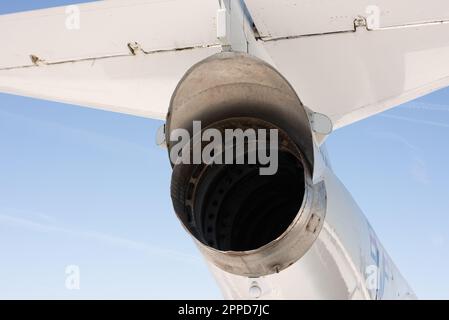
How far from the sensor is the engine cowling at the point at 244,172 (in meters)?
2.59

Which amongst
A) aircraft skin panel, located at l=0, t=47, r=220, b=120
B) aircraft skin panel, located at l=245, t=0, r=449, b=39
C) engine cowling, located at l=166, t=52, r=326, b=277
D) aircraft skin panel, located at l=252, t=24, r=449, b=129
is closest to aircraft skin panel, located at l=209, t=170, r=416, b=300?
engine cowling, located at l=166, t=52, r=326, b=277

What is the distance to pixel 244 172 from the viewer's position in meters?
3.35

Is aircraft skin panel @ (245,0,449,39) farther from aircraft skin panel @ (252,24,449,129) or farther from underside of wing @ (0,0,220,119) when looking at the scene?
underside of wing @ (0,0,220,119)

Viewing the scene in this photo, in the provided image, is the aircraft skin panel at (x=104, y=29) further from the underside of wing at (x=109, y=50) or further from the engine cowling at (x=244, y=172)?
the engine cowling at (x=244, y=172)

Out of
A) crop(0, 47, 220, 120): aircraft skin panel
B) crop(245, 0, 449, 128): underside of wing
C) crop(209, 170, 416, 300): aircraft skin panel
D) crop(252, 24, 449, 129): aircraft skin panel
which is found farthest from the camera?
crop(0, 47, 220, 120): aircraft skin panel

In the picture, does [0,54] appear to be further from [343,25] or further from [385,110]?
[385,110]

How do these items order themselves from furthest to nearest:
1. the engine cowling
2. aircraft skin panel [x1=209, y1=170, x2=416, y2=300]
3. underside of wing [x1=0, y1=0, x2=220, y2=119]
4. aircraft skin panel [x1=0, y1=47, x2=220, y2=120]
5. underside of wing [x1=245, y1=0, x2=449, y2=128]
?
aircraft skin panel [x1=0, y1=47, x2=220, y2=120], underside of wing [x1=0, y1=0, x2=220, y2=119], underside of wing [x1=245, y1=0, x2=449, y2=128], aircraft skin panel [x1=209, y1=170, x2=416, y2=300], the engine cowling

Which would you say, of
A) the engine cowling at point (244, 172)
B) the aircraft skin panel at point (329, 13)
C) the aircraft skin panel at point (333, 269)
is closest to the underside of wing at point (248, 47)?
the aircraft skin panel at point (329, 13)

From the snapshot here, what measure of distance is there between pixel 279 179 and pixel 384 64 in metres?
0.89

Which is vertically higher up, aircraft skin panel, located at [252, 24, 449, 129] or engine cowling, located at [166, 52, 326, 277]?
aircraft skin panel, located at [252, 24, 449, 129]

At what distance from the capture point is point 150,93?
13.6ft

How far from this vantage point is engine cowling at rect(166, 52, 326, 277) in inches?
102

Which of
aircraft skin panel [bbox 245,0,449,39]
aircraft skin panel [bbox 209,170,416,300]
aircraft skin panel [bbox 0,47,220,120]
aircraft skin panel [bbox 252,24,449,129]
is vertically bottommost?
aircraft skin panel [bbox 209,170,416,300]

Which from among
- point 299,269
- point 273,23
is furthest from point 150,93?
point 299,269
